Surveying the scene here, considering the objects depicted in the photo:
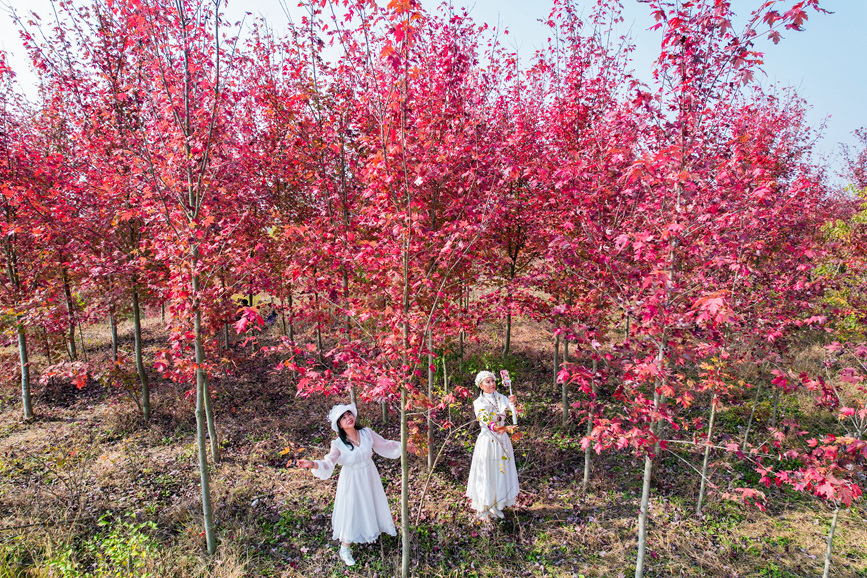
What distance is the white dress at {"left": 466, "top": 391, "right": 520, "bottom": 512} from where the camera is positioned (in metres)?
5.02

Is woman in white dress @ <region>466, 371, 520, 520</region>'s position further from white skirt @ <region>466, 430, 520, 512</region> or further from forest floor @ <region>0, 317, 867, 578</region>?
forest floor @ <region>0, 317, 867, 578</region>

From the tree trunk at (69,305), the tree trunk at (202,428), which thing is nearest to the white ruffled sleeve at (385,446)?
the tree trunk at (202,428)

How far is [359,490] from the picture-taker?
453 cm

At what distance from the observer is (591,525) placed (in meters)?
5.05

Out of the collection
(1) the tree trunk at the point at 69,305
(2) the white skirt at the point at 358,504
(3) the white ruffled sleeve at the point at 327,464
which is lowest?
(2) the white skirt at the point at 358,504

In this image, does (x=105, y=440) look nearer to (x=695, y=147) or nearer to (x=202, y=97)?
(x=202, y=97)

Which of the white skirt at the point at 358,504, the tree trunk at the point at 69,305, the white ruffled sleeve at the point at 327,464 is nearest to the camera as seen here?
the white ruffled sleeve at the point at 327,464

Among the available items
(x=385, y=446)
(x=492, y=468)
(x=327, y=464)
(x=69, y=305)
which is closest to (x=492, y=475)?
(x=492, y=468)

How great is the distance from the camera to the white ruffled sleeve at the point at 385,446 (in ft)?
15.1

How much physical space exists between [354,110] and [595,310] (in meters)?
4.28

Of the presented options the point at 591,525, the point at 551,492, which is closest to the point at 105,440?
the point at 551,492

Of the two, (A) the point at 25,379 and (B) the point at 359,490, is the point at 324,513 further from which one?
(A) the point at 25,379

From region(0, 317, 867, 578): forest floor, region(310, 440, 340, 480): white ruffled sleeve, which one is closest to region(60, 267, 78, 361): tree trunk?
region(0, 317, 867, 578): forest floor

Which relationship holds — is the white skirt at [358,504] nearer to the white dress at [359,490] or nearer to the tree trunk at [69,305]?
the white dress at [359,490]
